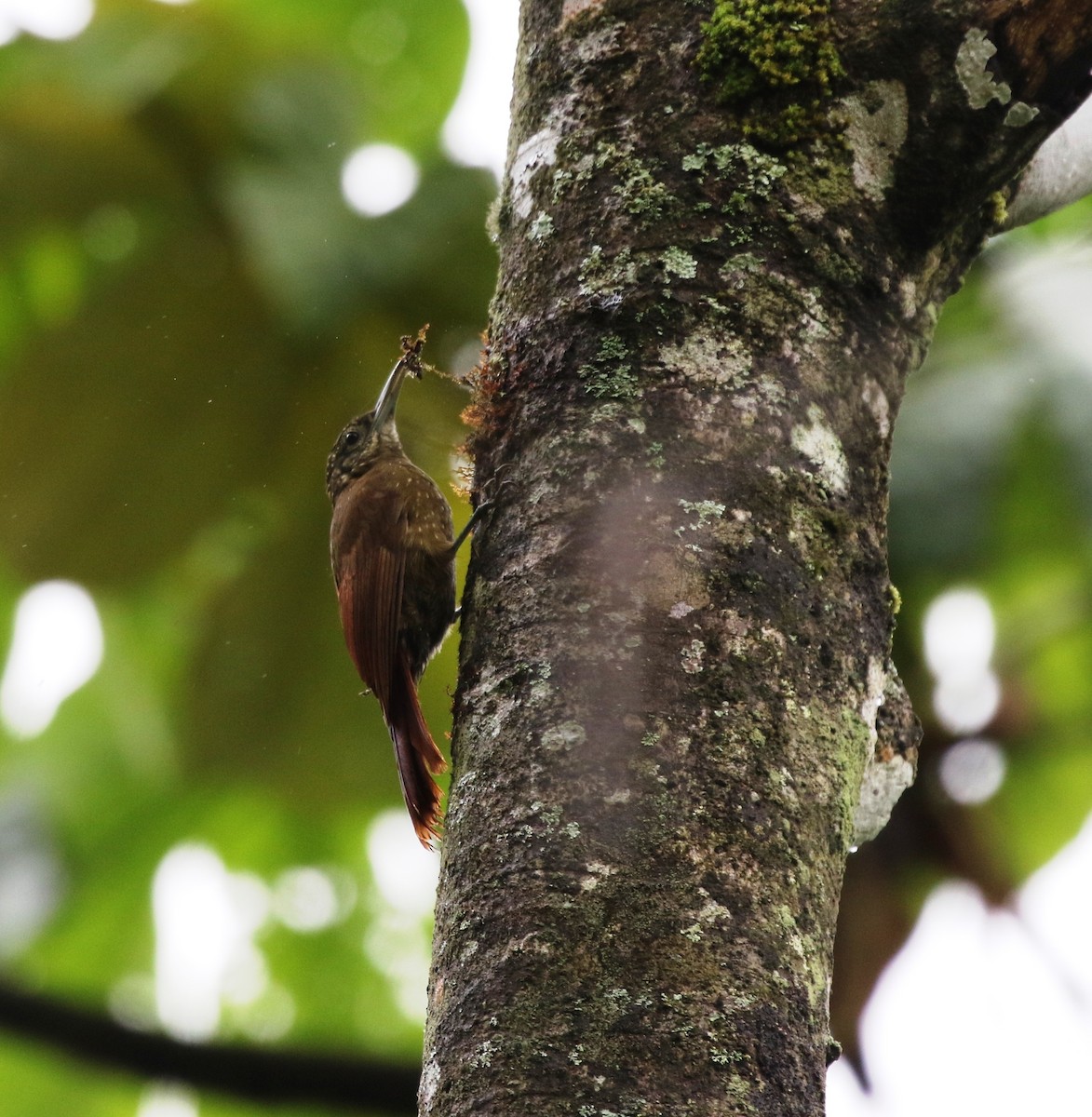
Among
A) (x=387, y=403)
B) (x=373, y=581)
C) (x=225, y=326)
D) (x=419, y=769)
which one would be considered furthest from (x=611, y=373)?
(x=225, y=326)

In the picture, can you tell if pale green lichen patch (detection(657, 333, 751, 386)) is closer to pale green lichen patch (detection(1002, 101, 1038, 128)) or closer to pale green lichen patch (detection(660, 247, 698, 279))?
pale green lichen patch (detection(660, 247, 698, 279))

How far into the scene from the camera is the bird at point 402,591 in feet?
9.82

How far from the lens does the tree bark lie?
137 cm

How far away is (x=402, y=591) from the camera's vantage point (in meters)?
3.19

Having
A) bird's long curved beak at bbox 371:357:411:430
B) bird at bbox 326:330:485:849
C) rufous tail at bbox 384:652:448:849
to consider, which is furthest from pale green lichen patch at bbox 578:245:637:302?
bird's long curved beak at bbox 371:357:411:430

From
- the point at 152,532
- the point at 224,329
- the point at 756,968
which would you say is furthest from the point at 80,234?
the point at 756,968

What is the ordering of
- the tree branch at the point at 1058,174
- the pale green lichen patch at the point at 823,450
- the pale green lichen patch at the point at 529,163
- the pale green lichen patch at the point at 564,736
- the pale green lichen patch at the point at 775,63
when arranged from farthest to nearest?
the tree branch at the point at 1058,174
the pale green lichen patch at the point at 529,163
the pale green lichen patch at the point at 775,63
the pale green lichen patch at the point at 823,450
the pale green lichen patch at the point at 564,736

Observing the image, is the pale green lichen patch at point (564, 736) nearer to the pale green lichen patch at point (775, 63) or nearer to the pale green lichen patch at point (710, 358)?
the pale green lichen patch at point (710, 358)

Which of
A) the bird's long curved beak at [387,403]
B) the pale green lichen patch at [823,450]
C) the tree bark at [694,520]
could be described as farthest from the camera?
the bird's long curved beak at [387,403]

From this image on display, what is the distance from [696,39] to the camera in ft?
6.23

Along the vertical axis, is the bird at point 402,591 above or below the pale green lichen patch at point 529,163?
above

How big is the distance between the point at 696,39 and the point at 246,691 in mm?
2686

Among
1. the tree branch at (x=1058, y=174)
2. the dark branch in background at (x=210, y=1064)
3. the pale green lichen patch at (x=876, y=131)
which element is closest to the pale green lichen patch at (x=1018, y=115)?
the pale green lichen patch at (x=876, y=131)

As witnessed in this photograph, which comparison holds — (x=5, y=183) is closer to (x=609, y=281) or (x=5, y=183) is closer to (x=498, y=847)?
(x=609, y=281)
